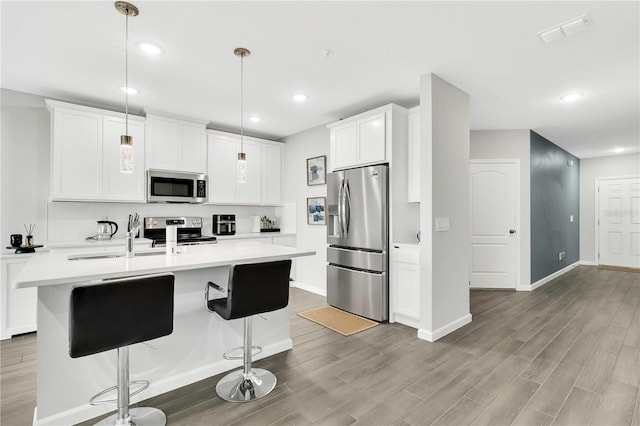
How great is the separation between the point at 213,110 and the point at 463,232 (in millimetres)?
3507

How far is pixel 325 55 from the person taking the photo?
2766 mm

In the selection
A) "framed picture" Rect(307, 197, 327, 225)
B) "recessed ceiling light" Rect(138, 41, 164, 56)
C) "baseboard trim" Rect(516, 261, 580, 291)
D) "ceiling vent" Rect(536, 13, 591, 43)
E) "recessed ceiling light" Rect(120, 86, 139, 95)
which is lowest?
"baseboard trim" Rect(516, 261, 580, 291)

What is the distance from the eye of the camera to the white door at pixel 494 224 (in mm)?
5141

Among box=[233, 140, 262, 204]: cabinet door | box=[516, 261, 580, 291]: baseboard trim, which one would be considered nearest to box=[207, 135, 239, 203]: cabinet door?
box=[233, 140, 262, 204]: cabinet door

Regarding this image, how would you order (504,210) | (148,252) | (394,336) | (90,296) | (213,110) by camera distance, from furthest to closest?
(504,210) → (213,110) → (394,336) → (148,252) → (90,296)

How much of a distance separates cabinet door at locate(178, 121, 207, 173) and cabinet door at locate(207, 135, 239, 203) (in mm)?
136

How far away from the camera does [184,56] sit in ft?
9.14

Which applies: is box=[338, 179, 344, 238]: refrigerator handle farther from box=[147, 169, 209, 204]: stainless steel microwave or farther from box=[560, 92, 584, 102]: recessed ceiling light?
box=[560, 92, 584, 102]: recessed ceiling light

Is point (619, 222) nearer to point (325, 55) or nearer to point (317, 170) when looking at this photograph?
point (317, 170)

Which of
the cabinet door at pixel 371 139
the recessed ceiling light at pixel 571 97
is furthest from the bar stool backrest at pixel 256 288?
the recessed ceiling light at pixel 571 97

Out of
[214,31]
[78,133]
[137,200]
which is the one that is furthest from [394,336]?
[78,133]

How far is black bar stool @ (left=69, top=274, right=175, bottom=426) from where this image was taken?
5.00 ft

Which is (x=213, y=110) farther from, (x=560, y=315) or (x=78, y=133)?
(x=560, y=315)

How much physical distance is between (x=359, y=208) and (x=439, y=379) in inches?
79.7
